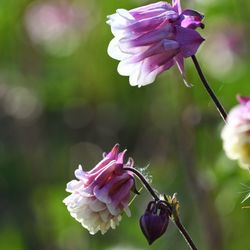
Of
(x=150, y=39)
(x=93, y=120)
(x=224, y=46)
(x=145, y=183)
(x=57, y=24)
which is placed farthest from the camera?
(x=57, y=24)

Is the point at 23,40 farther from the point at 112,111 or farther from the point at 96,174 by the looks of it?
the point at 96,174

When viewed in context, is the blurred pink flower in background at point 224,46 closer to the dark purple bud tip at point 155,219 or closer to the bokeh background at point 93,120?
the bokeh background at point 93,120

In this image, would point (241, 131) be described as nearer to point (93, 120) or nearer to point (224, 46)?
point (224, 46)

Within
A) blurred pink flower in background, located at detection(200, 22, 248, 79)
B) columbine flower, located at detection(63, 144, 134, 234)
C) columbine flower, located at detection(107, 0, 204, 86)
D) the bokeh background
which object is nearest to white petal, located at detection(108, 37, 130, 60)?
columbine flower, located at detection(107, 0, 204, 86)

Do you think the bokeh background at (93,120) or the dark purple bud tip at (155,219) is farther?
the bokeh background at (93,120)

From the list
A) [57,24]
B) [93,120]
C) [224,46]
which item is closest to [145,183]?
[224,46]

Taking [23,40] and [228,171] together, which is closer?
[228,171]

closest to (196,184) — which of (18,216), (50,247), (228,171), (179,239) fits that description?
(228,171)

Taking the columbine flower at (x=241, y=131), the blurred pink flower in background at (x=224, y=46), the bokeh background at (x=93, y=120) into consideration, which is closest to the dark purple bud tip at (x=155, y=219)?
the columbine flower at (x=241, y=131)
